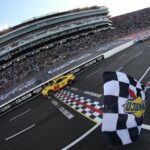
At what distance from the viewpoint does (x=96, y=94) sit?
46.5 feet

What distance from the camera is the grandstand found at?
4177 cm

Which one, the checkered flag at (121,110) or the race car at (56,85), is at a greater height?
the checkered flag at (121,110)

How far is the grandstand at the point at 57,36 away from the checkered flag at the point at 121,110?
1220 inches

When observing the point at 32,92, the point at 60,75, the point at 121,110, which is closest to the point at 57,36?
the point at 60,75

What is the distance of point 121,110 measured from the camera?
15.0 ft

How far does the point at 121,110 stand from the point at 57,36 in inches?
1881

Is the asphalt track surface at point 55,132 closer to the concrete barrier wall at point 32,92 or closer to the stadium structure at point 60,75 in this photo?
the stadium structure at point 60,75

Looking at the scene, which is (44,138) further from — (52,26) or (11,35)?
(52,26)

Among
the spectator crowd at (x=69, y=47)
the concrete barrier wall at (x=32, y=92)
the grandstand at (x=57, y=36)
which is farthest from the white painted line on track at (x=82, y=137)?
the grandstand at (x=57, y=36)

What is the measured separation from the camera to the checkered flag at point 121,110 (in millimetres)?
4418

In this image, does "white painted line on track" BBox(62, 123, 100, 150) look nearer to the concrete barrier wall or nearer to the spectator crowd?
the concrete barrier wall

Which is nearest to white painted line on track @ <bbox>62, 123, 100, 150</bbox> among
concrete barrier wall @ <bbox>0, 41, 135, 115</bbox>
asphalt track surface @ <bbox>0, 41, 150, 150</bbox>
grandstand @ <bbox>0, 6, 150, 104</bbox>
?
asphalt track surface @ <bbox>0, 41, 150, 150</bbox>

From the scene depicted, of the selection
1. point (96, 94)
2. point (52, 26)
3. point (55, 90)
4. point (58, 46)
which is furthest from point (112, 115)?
point (52, 26)

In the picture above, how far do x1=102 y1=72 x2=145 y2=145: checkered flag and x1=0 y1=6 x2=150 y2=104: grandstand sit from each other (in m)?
31.0
